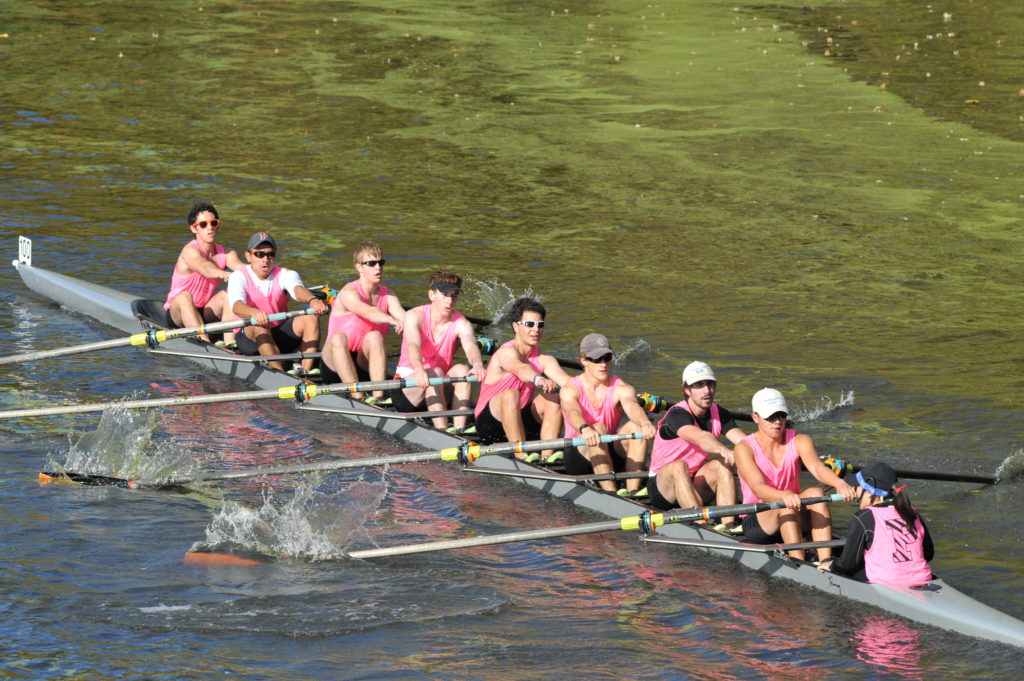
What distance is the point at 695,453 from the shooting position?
1116cm

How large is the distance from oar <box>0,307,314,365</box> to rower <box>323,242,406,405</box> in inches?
28.6

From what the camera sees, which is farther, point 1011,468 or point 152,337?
point 152,337

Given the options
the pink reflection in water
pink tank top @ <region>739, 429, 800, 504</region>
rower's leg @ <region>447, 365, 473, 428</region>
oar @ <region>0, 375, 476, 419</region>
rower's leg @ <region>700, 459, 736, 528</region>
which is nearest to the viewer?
the pink reflection in water

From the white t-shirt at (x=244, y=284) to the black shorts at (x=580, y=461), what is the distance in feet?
15.3

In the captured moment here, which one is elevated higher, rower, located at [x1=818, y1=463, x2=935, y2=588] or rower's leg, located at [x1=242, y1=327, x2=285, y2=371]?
rower's leg, located at [x1=242, y1=327, x2=285, y2=371]

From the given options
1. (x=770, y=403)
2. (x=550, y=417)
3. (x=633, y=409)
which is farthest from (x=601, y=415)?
(x=770, y=403)

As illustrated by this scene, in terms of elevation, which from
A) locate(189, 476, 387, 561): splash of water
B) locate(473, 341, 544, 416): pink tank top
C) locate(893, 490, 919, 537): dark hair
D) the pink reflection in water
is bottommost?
the pink reflection in water

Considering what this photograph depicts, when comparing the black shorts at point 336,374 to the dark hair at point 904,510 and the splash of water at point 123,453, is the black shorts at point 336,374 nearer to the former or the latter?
the splash of water at point 123,453

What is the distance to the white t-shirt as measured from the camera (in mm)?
15359

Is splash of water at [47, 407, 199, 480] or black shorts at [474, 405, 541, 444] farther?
black shorts at [474, 405, 541, 444]

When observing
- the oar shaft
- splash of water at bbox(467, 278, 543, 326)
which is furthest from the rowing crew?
splash of water at bbox(467, 278, 543, 326)

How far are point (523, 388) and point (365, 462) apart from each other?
165cm

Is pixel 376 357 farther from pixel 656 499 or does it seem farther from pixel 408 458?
pixel 656 499

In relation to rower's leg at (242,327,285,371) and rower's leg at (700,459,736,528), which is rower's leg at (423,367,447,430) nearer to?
rower's leg at (242,327,285,371)
